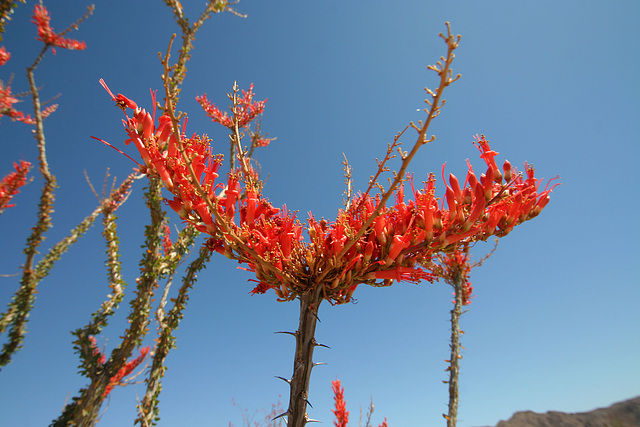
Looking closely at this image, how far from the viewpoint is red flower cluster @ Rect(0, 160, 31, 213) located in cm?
557

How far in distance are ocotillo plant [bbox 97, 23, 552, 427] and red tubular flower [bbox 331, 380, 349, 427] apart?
4820 millimetres

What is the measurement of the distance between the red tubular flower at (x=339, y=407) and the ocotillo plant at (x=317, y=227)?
482cm

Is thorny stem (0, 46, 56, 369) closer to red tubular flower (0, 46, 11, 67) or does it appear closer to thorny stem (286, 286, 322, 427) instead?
red tubular flower (0, 46, 11, 67)

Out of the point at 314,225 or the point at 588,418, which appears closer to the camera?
the point at 314,225

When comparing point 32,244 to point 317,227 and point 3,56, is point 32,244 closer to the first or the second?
point 3,56

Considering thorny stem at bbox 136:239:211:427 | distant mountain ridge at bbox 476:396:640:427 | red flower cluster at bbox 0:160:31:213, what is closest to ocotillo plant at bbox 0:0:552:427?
distant mountain ridge at bbox 476:396:640:427

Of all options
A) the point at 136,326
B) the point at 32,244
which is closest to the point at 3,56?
the point at 32,244

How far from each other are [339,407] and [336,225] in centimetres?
523

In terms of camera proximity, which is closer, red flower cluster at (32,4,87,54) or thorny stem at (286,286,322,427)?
thorny stem at (286,286,322,427)

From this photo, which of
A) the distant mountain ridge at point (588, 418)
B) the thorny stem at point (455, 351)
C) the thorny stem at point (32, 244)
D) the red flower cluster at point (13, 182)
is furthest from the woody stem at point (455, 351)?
the red flower cluster at point (13, 182)

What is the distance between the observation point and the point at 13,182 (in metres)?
5.77

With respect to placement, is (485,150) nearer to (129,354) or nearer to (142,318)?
(142,318)

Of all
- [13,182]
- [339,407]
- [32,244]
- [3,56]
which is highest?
[3,56]

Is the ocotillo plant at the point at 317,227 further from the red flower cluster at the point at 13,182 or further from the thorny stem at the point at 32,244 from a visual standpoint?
the red flower cluster at the point at 13,182
